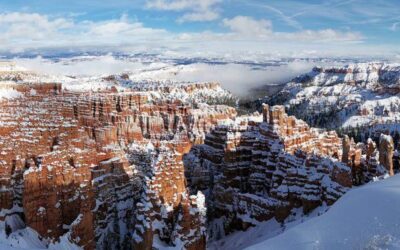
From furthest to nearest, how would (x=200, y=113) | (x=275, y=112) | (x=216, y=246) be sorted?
(x=200, y=113) → (x=275, y=112) → (x=216, y=246)

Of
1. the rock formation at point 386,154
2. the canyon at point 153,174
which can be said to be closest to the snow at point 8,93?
the canyon at point 153,174

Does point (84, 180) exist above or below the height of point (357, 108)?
above

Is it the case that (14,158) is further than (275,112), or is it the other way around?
(275,112)

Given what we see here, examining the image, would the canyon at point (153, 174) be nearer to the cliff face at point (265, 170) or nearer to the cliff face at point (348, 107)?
the cliff face at point (265, 170)

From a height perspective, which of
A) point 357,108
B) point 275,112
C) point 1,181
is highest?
point 275,112

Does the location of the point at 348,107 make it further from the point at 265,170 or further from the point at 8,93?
the point at 8,93

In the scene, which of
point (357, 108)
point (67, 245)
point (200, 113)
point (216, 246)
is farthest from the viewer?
point (357, 108)

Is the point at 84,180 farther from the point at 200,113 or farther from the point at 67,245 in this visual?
the point at 200,113

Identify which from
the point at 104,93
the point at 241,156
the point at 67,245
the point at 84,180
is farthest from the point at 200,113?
the point at 67,245
